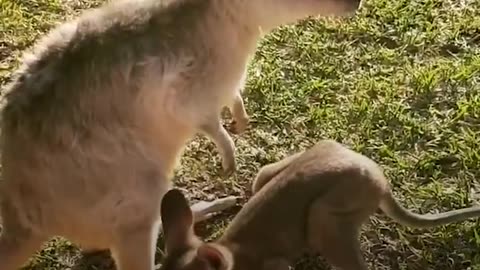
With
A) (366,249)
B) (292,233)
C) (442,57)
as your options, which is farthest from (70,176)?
(442,57)

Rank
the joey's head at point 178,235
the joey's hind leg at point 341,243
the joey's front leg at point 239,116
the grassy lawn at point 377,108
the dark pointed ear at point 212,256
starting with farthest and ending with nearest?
1. the joey's front leg at point 239,116
2. the grassy lawn at point 377,108
3. the joey's hind leg at point 341,243
4. the joey's head at point 178,235
5. the dark pointed ear at point 212,256

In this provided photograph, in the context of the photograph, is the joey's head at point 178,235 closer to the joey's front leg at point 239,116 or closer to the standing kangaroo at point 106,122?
the standing kangaroo at point 106,122

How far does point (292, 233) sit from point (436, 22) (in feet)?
5.88

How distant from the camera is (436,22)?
506 cm

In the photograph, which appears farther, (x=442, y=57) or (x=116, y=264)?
(x=442, y=57)

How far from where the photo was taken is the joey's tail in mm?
3793

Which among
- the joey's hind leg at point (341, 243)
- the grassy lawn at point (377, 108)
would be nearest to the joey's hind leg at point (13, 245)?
the grassy lawn at point (377, 108)

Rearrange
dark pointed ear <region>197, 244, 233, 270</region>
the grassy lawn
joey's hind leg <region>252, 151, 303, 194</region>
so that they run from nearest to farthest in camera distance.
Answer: dark pointed ear <region>197, 244, 233, 270</region> → joey's hind leg <region>252, 151, 303, 194</region> → the grassy lawn

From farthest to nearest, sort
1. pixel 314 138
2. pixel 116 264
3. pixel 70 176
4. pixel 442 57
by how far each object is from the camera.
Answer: pixel 442 57, pixel 314 138, pixel 116 264, pixel 70 176

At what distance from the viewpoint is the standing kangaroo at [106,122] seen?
11.6 feet

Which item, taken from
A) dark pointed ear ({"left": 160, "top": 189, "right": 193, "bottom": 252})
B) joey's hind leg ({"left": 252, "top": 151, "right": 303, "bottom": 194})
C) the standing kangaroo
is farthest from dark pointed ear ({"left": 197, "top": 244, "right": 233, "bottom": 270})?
joey's hind leg ({"left": 252, "top": 151, "right": 303, "bottom": 194})

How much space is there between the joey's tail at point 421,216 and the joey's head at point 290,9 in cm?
79

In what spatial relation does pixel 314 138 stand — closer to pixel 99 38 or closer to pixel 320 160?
pixel 320 160

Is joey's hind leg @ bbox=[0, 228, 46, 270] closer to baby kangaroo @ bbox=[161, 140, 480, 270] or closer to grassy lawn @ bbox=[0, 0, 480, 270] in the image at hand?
grassy lawn @ bbox=[0, 0, 480, 270]
